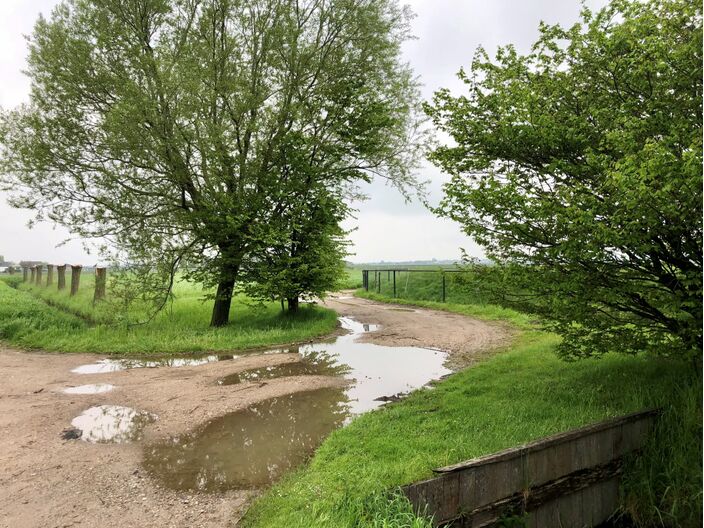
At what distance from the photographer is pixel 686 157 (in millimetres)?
3436

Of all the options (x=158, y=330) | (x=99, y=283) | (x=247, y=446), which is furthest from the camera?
(x=99, y=283)

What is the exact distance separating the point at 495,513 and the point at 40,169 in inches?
539

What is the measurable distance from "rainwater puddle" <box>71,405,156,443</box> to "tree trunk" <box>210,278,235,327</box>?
6786 millimetres

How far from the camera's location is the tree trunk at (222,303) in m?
13.2

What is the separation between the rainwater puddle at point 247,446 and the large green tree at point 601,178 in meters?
3.43

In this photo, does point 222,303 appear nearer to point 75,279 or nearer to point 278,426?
Answer: point 278,426

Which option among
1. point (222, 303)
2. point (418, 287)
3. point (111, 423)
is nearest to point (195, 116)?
point (222, 303)

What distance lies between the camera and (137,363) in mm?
9562

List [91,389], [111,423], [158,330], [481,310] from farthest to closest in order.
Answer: [481,310], [158,330], [91,389], [111,423]

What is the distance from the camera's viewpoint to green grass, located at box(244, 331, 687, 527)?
356cm

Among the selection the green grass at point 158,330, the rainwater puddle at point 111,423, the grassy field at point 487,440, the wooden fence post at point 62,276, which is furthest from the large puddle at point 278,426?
the wooden fence post at point 62,276

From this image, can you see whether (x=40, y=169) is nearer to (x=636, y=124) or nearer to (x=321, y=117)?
(x=321, y=117)

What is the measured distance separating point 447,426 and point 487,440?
24.2 inches

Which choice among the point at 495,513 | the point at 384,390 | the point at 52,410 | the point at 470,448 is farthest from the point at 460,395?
the point at 52,410
